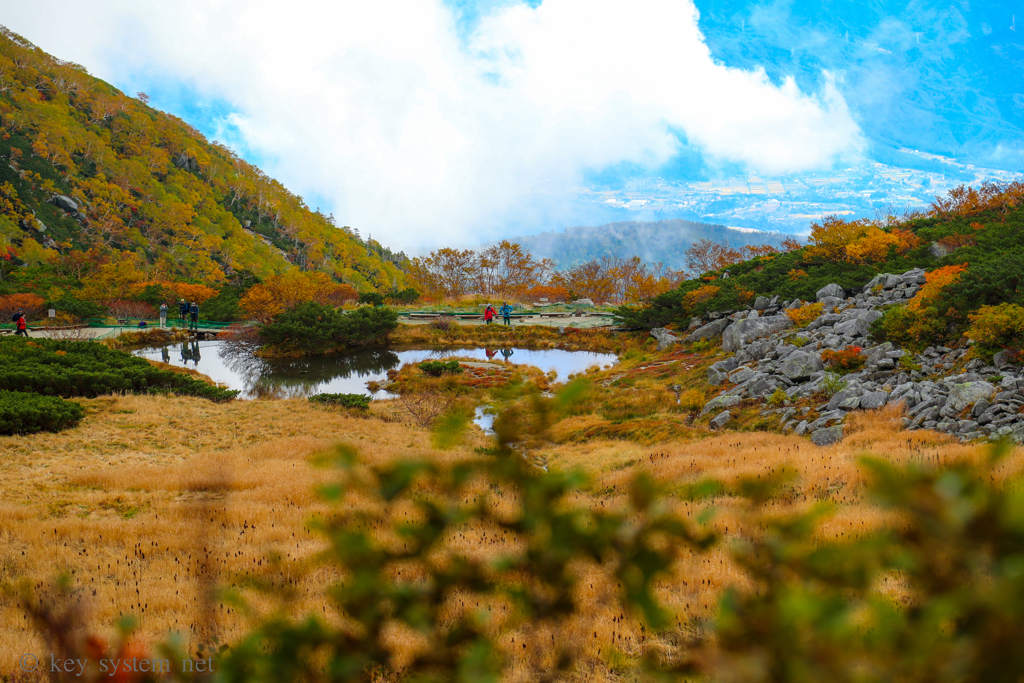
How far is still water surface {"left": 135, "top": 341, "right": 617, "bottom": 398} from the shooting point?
18156 mm

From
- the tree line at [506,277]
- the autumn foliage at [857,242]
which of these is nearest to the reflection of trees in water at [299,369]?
the autumn foliage at [857,242]

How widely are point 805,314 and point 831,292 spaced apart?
2.18 metres

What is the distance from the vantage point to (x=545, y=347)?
24484mm

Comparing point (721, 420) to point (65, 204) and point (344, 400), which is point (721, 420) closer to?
point (344, 400)

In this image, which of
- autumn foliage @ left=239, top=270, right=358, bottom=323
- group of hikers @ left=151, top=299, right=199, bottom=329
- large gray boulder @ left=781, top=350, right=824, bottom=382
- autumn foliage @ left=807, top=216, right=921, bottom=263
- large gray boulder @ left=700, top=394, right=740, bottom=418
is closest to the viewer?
Result: large gray boulder @ left=700, top=394, right=740, bottom=418

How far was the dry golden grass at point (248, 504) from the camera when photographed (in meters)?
3.24

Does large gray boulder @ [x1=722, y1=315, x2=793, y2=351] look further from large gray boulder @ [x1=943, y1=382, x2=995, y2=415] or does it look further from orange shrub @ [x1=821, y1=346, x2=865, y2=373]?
large gray boulder @ [x1=943, y1=382, x2=995, y2=415]

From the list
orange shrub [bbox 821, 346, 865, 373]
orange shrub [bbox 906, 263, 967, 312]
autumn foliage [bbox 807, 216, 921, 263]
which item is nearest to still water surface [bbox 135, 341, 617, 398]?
orange shrub [bbox 821, 346, 865, 373]

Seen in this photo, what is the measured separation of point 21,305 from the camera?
969 inches

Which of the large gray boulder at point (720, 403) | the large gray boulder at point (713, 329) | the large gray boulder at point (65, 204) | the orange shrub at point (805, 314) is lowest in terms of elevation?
the large gray boulder at point (720, 403)

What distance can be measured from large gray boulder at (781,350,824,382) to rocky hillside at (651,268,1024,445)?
20mm

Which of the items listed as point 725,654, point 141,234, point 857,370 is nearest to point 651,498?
point 725,654

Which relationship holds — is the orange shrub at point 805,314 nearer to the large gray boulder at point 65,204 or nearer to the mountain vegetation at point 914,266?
the mountain vegetation at point 914,266

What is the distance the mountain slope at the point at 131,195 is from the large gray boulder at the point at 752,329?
96.2 ft
